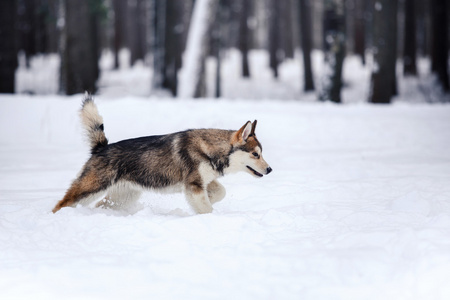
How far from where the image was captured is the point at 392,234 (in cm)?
483

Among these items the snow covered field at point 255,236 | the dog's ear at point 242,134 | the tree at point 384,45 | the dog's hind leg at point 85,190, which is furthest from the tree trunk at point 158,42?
the dog's hind leg at point 85,190

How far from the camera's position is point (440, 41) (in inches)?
904

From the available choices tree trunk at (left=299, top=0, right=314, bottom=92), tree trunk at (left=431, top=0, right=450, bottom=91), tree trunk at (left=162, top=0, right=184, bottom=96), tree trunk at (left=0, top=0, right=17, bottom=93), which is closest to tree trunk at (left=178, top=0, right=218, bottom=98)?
tree trunk at (left=162, top=0, right=184, bottom=96)

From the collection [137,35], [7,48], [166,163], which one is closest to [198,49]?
[7,48]

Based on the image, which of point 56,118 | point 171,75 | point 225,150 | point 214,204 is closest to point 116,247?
point 225,150

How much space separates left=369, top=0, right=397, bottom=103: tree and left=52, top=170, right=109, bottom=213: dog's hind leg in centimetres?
1175

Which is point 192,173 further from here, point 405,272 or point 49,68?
point 49,68

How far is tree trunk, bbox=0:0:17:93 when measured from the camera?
15680mm

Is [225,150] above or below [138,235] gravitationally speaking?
above

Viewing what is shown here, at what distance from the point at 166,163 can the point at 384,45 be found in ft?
37.3

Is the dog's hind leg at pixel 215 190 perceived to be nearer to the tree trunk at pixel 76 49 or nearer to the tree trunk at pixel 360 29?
the tree trunk at pixel 76 49

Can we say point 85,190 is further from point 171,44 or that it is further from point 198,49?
point 171,44

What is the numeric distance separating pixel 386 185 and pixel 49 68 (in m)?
29.4

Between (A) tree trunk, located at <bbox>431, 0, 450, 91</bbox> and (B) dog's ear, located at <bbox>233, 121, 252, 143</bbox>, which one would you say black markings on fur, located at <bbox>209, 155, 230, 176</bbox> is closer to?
(B) dog's ear, located at <bbox>233, 121, 252, 143</bbox>
